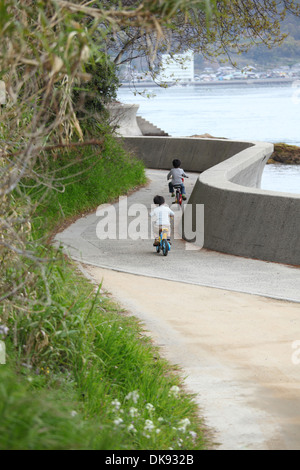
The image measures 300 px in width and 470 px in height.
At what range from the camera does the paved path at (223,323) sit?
19.0 ft

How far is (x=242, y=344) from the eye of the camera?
7586 mm

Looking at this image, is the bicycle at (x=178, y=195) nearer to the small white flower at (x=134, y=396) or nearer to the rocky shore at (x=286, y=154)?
the small white flower at (x=134, y=396)

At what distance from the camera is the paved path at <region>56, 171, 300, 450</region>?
5781mm

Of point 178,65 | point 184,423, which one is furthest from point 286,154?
point 184,423

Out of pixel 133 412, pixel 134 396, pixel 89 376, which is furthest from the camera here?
pixel 89 376

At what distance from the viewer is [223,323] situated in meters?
8.35

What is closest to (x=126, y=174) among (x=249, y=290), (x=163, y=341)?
(x=249, y=290)

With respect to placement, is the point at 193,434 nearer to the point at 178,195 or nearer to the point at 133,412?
the point at 133,412

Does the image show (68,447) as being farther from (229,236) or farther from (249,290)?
(229,236)

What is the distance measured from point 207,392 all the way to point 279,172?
1431 inches

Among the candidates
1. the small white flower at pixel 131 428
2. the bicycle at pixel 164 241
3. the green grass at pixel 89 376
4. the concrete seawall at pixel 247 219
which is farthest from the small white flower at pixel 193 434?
the bicycle at pixel 164 241

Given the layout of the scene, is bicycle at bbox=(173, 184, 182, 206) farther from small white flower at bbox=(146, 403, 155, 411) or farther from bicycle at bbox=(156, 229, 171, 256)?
small white flower at bbox=(146, 403, 155, 411)

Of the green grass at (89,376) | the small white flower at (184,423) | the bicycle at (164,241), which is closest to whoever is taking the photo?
the green grass at (89,376)

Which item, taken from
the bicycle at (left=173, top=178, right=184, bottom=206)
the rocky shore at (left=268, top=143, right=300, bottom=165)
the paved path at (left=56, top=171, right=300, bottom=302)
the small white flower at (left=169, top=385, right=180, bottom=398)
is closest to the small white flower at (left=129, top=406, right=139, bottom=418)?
the small white flower at (left=169, top=385, right=180, bottom=398)
